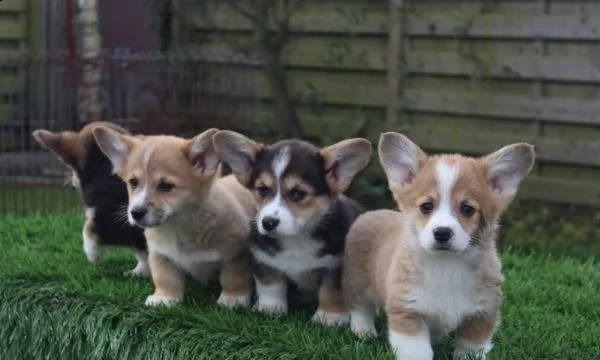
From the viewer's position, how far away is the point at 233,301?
4.11 metres

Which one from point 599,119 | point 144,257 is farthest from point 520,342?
point 599,119

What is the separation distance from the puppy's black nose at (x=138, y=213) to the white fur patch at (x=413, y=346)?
1.10m

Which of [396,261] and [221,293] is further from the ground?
[396,261]

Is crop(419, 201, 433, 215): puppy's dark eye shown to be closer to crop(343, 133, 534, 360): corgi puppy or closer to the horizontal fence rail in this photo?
crop(343, 133, 534, 360): corgi puppy

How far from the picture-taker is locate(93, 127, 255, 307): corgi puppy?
3.92m

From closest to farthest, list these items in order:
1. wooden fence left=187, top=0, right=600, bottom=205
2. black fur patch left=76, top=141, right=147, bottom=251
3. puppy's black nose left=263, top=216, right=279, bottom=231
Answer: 1. puppy's black nose left=263, top=216, right=279, bottom=231
2. black fur patch left=76, top=141, right=147, bottom=251
3. wooden fence left=187, top=0, right=600, bottom=205

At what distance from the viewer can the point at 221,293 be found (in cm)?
422

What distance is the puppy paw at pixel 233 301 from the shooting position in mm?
4092

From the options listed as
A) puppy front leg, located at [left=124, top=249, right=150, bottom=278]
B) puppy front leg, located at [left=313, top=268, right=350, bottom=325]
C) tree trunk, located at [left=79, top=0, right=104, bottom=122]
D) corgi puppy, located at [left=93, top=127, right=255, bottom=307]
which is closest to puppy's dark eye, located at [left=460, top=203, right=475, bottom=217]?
puppy front leg, located at [left=313, top=268, right=350, bottom=325]

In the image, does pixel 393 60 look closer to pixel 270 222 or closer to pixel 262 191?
pixel 262 191

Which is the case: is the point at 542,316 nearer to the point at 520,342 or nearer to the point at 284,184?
the point at 520,342

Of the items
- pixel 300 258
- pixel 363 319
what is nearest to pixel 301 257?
pixel 300 258

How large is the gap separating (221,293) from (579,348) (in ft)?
4.73

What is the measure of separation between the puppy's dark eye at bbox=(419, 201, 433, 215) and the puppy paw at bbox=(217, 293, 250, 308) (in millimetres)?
1145
